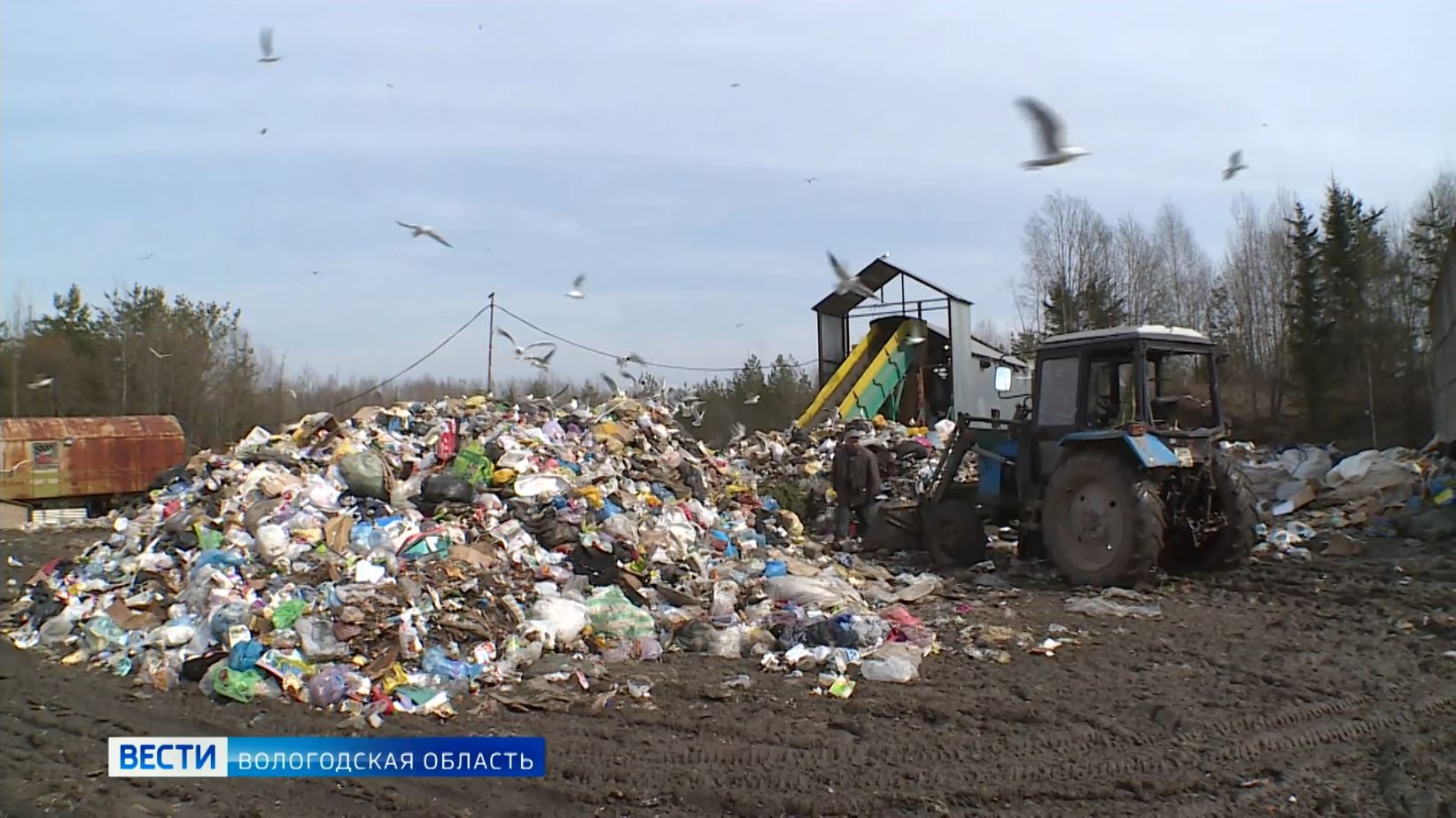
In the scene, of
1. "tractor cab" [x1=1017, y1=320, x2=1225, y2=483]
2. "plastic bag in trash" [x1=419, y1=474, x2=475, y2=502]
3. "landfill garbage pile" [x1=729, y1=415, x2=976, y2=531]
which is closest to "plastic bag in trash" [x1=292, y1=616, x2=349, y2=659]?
"plastic bag in trash" [x1=419, y1=474, x2=475, y2=502]

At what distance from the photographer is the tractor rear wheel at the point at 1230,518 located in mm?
7203

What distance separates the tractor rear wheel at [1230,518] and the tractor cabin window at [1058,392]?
111 cm

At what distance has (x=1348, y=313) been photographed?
23.2 metres

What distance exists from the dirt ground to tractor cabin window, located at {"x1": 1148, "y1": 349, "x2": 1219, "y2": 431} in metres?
1.86

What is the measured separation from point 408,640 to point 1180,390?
18.7ft

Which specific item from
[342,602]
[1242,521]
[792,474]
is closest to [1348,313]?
[792,474]

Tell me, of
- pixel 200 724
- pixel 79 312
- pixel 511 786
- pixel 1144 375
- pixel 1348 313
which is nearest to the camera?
pixel 511 786

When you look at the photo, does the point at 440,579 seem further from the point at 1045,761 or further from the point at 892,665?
the point at 1045,761

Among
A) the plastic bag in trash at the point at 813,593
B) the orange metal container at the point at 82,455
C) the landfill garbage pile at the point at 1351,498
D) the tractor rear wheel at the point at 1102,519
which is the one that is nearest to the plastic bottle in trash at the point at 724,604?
the plastic bag in trash at the point at 813,593

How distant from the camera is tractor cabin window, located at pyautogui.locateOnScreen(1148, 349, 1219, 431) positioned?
720cm

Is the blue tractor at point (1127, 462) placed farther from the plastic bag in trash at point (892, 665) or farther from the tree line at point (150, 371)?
the tree line at point (150, 371)

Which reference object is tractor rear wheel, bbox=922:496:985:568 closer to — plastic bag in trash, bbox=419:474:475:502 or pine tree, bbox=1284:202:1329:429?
plastic bag in trash, bbox=419:474:475:502

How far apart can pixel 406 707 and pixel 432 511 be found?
8.74 feet

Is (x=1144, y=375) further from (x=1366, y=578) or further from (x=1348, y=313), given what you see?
(x=1348, y=313)
